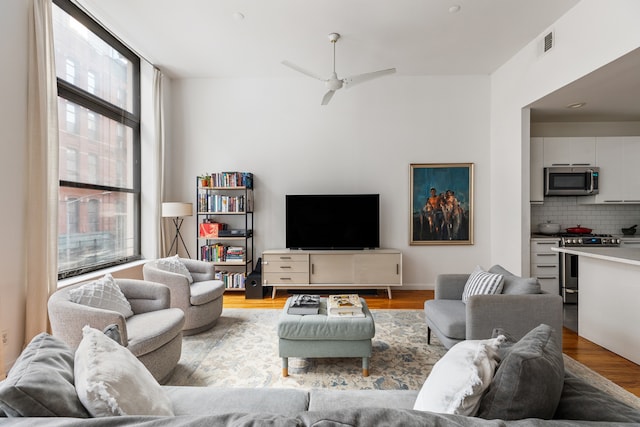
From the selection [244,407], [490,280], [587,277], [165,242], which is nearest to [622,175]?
[587,277]

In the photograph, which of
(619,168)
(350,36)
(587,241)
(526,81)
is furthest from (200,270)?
(619,168)

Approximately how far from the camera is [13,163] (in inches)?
96.1

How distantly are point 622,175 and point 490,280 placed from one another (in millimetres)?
3484

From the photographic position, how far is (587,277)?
3.05 meters

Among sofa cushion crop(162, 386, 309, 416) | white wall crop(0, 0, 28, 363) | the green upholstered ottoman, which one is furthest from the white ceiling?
sofa cushion crop(162, 386, 309, 416)

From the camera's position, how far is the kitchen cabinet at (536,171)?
169 inches

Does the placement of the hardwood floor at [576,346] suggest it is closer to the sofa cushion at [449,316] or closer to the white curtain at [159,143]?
the sofa cushion at [449,316]

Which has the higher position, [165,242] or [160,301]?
[165,242]

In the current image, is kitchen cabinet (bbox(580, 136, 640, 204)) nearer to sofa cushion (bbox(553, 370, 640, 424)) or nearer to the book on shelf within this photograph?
the book on shelf

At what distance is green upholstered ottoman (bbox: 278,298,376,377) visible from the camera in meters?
2.30

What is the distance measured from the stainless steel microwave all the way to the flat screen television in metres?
2.28

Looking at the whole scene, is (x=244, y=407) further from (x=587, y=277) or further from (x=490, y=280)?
(x=587, y=277)

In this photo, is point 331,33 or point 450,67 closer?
point 331,33

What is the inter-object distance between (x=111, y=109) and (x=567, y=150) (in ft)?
19.4
